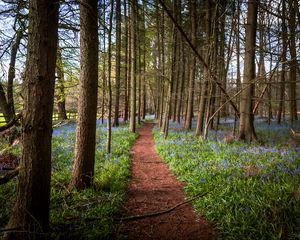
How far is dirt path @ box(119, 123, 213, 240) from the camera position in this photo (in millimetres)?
4242

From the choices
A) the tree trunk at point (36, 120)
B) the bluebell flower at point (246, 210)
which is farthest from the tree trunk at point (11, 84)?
the bluebell flower at point (246, 210)

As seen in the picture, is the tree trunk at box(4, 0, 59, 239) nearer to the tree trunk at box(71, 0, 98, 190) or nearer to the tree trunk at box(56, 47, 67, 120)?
the tree trunk at box(56, 47, 67, 120)

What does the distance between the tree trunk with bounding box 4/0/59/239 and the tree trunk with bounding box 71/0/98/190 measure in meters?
2.13

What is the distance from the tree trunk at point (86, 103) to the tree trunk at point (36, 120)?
83.8 inches

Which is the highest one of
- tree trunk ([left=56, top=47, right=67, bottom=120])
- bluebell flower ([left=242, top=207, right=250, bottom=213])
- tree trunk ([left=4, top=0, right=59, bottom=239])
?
tree trunk ([left=56, top=47, right=67, bottom=120])

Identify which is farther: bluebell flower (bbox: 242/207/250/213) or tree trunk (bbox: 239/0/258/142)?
tree trunk (bbox: 239/0/258/142)

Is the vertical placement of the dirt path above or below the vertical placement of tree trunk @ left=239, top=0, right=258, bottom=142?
below

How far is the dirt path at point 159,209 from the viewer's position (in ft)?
13.9

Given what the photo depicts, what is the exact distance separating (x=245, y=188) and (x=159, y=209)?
1997 millimetres

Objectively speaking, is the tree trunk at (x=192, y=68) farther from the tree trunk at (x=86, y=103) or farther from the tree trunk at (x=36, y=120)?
the tree trunk at (x=36, y=120)

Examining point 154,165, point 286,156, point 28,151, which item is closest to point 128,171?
point 154,165

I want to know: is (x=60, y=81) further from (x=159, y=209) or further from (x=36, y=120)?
(x=36, y=120)

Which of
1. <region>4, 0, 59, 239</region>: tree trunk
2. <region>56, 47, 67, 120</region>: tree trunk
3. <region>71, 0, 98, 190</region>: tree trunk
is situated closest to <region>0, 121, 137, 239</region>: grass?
<region>71, 0, 98, 190</region>: tree trunk

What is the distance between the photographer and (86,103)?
5664mm
